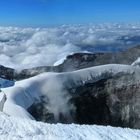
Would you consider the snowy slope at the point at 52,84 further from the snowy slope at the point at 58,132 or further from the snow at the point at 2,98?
the snowy slope at the point at 58,132

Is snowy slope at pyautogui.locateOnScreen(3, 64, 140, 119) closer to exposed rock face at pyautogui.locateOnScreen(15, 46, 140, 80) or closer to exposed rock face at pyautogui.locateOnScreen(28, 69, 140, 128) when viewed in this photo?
exposed rock face at pyautogui.locateOnScreen(28, 69, 140, 128)

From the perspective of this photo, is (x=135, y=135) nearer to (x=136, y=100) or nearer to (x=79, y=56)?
(x=136, y=100)

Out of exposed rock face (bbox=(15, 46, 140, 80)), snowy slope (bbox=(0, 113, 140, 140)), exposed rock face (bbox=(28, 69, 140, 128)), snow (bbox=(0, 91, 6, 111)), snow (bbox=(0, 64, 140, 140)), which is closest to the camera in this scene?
snowy slope (bbox=(0, 113, 140, 140))

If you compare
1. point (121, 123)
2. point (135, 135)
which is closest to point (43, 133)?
point (135, 135)

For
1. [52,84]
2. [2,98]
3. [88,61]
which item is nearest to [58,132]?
[2,98]

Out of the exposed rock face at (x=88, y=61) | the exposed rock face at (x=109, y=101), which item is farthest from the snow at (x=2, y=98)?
the exposed rock face at (x=88, y=61)

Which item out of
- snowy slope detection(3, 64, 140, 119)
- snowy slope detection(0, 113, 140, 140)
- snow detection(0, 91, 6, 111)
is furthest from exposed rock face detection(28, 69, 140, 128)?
snowy slope detection(0, 113, 140, 140)
